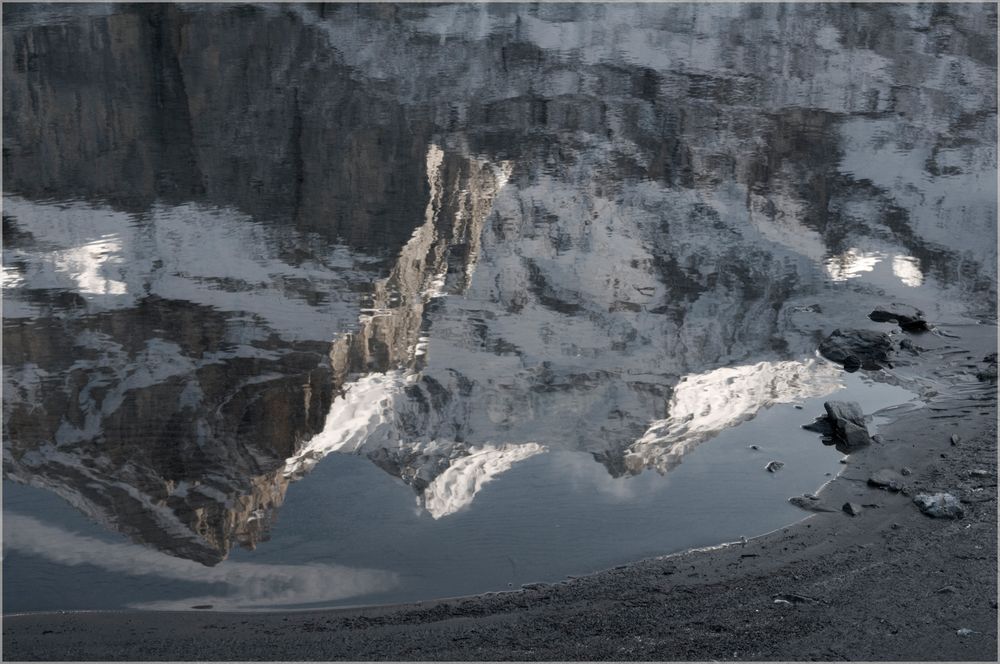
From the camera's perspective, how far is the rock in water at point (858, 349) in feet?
21.1

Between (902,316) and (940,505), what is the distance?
2.31m

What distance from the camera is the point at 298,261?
747 cm

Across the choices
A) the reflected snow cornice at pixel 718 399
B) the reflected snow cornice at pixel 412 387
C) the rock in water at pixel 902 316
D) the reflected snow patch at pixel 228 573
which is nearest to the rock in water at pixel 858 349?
the reflected snow cornice at pixel 718 399

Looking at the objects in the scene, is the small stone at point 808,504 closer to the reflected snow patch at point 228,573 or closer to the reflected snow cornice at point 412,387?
the reflected snow cornice at point 412,387

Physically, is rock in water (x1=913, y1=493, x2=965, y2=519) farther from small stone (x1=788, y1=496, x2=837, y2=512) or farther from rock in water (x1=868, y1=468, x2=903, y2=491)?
small stone (x1=788, y1=496, x2=837, y2=512)

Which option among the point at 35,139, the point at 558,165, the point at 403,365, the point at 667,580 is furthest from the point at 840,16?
the point at 667,580

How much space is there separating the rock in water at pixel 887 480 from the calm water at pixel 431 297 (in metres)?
0.21

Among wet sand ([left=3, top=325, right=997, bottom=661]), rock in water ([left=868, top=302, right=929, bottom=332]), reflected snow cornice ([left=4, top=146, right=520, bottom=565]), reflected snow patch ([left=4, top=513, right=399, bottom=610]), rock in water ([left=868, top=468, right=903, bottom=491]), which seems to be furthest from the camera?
Result: rock in water ([left=868, top=302, right=929, bottom=332])

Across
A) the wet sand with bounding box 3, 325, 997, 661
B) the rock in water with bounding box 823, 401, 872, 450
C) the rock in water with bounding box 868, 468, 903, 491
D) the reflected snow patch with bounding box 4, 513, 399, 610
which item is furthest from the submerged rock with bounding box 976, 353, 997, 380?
the reflected snow patch with bounding box 4, 513, 399, 610

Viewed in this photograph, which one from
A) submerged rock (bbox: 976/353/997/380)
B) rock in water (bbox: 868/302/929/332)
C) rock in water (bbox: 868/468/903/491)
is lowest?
rock in water (bbox: 868/468/903/491)

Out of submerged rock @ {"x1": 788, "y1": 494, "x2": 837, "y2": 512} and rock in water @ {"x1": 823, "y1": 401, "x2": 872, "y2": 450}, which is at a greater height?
rock in water @ {"x1": 823, "y1": 401, "x2": 872, "y2": 450}

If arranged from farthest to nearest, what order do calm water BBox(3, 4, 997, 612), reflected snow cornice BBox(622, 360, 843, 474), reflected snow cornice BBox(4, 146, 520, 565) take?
reflected snow cornice BBox(622, 360, 843, 474) < reflected snow cornice BBox(4, 146, 520, 565) < calm water BBox(3, 4, 997, 612)

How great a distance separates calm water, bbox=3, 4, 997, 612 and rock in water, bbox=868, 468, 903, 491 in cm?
21

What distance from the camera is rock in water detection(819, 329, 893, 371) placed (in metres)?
6.43
